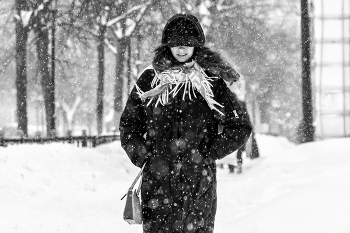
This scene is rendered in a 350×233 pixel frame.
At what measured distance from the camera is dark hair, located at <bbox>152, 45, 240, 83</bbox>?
4180mm

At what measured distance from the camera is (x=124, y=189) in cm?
1425

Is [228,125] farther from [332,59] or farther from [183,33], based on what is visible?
[332,59]

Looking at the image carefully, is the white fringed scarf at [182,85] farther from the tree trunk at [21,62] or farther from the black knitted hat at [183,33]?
the tree trunk at [21,62]

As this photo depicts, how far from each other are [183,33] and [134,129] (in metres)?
0.74

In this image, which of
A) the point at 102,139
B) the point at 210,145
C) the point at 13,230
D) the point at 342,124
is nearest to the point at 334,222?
the point at 210,145

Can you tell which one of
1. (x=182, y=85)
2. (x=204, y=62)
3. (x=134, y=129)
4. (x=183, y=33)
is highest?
(x=183, y=33)

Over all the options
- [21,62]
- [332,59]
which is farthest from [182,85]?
[21,62]

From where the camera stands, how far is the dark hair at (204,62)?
4.18 m

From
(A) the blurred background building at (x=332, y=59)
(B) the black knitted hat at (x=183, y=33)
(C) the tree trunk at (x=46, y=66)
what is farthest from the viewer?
(C) the tree trunk at (x=46, y=66)

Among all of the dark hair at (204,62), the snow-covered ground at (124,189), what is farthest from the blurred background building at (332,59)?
the dark hair at (204,62)

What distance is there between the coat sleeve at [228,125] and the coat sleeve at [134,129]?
473mm

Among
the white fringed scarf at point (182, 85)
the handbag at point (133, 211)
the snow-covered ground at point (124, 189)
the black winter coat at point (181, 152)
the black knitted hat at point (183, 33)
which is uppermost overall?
the black knitted hat at point (183, 33)

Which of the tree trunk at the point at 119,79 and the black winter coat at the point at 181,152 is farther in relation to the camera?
the tree trunk at the point at 119,79

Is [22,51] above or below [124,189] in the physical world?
→ above
